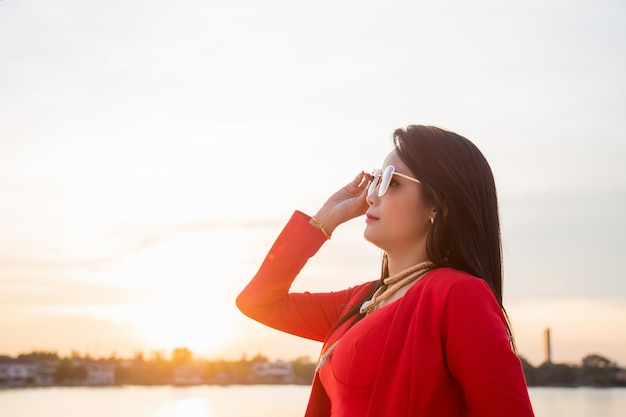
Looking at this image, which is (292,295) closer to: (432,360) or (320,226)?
(320,226)

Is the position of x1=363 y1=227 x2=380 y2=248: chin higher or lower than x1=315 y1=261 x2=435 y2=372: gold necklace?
higher

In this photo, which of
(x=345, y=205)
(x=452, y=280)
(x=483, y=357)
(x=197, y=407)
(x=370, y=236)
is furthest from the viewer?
(x=197, y=407)

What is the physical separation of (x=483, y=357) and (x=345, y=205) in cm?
99

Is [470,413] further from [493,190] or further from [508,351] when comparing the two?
[493,190]

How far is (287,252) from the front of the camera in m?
2.65

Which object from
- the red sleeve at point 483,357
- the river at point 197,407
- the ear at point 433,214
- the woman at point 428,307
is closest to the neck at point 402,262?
the woman at point 428,307

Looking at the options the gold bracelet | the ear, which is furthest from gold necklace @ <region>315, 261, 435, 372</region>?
the gold bracelet

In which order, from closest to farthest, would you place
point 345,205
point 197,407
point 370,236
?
point 370,236, point 345,205, point 197,407

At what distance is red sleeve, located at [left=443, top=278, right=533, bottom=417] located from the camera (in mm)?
1745

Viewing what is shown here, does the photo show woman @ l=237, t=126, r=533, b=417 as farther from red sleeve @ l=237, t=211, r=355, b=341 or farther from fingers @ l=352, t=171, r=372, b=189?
fingers @ l=352, t=171, r=372, b=189

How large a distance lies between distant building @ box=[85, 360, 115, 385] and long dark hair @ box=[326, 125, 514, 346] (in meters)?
74.9

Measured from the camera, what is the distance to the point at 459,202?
6.68 feet

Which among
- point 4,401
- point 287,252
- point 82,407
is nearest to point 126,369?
point 82,407

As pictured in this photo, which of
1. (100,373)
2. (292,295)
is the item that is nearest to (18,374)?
(100,373)
